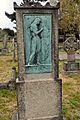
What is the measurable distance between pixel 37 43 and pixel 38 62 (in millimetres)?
399

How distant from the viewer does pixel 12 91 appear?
7.88 metres

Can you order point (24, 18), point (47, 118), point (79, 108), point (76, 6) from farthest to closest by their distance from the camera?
point (76, 6) → point (79, 108) → point (47, 118) → point (24, 18)

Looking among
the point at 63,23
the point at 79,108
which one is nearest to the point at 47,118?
the point at 79,108

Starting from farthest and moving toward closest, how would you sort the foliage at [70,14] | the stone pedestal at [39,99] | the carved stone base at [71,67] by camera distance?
1. the foliage at [70,14]
2. the carved stone base at [71,67]
3. the stone pedestal at [39,99]

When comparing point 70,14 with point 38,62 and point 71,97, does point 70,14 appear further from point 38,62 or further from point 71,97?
point 38,62

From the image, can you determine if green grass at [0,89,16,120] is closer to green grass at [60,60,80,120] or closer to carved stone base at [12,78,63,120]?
carved stone base at [12,78,63,120]

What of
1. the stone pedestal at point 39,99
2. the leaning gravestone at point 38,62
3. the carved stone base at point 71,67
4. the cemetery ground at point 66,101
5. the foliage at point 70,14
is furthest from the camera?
the foliage at point 70,14

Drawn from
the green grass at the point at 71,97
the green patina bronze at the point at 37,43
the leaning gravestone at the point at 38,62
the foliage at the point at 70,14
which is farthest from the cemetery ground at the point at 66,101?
the foliage at the point at 70,14

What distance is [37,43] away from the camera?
4.57m

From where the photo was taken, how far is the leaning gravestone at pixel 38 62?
443 centimetres

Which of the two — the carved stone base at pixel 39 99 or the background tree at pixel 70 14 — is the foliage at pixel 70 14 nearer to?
the background tree at pixel 70 14

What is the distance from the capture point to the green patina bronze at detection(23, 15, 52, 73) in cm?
446

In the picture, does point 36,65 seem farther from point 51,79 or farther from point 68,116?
point 68,116

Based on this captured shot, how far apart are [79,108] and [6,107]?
214 cm
